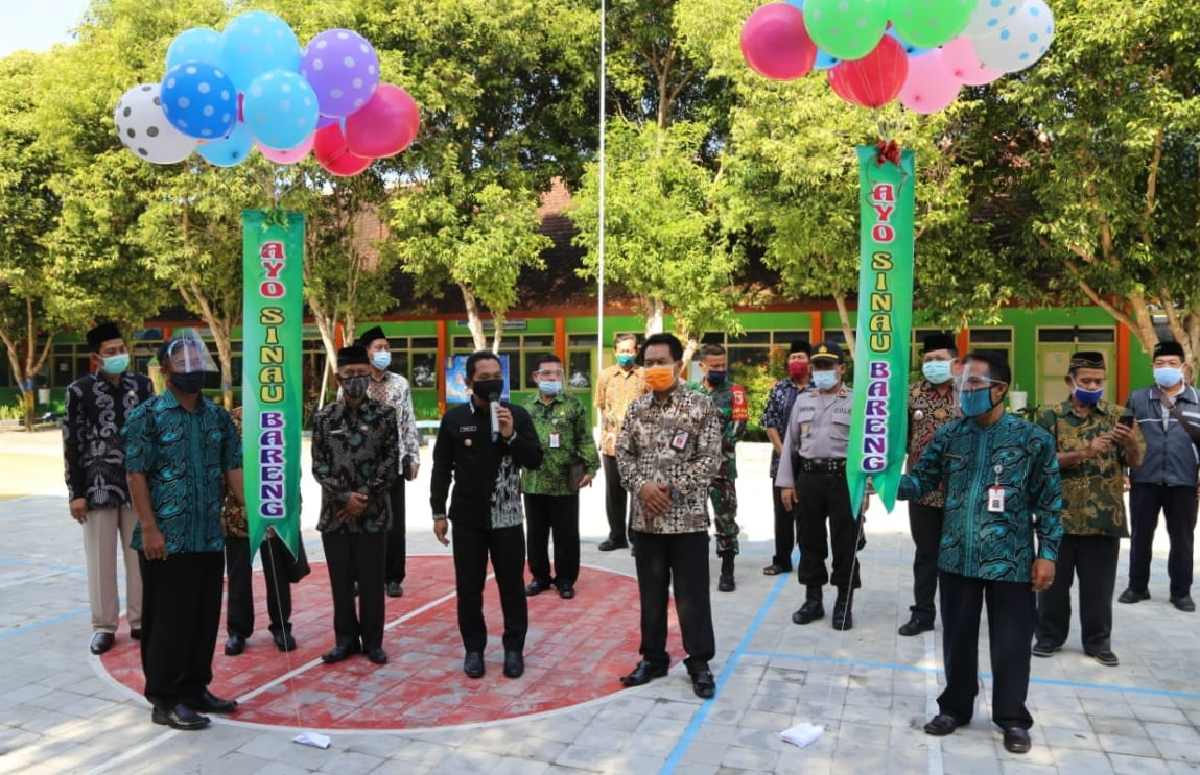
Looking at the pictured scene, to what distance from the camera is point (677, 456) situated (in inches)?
196

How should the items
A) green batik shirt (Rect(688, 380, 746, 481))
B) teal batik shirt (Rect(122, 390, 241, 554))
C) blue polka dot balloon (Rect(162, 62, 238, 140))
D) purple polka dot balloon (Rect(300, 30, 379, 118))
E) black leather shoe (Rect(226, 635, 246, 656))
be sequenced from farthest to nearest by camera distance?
green batik shirt (Rect(688, 380, 746, 481)) < black leather shoe (Rect(226, 635, 246, 656)) < purple polka dot balloon (Rect(300, 30, 379, 118)) < blue polka dot balloon (Rect(162, 62, 238, 140)) < teal batik shirt (Rect(122, 390, 241, 554))

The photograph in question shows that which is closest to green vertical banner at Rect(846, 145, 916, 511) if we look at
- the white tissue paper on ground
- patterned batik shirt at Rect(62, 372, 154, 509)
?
the white tissue paper on ground

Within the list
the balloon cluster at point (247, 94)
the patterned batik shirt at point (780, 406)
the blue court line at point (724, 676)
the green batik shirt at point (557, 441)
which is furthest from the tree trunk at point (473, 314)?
the balloon cluster at point (247, 94)

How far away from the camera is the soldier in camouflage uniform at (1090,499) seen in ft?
17.7

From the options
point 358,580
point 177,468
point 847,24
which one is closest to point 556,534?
point 358,580

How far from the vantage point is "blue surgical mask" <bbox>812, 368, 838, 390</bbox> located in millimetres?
6332

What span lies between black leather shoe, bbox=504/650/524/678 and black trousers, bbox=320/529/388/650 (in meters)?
0.85

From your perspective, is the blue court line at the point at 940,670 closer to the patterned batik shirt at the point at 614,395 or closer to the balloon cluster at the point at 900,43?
the patterned batik shirt at the point at 614,395

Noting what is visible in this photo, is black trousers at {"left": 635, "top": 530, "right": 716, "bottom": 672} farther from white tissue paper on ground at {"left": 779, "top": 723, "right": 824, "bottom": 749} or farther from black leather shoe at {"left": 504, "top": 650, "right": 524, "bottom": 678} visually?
black leather shoe at {"left": 504, "top": 650, "right": 524, "bottom": 678}

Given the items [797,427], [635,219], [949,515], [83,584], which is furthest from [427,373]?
[949,515]

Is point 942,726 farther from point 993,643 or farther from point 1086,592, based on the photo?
point 1086,592

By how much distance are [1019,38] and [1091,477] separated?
2.83 meters

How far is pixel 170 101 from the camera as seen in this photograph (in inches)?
202

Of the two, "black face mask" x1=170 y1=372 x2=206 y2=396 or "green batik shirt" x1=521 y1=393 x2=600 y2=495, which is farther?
"green batik shirt" x1=521 y1=393 x2=600 y2=495
